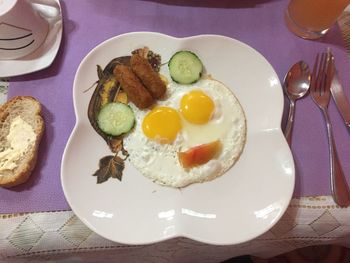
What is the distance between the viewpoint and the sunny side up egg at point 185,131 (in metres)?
1.04

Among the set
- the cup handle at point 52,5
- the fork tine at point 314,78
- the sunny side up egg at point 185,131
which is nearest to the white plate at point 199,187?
the sunny side up egg at point 185,131

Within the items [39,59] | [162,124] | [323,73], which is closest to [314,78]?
[323,73]

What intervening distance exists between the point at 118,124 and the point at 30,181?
29 centimetres

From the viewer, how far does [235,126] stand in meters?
1.12

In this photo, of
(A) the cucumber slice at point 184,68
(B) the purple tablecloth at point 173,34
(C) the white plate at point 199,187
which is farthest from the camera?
(A) the cucumber slice at point 184,68

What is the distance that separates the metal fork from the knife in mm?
18

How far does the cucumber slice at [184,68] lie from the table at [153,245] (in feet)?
0.53

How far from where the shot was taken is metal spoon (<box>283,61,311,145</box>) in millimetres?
1171

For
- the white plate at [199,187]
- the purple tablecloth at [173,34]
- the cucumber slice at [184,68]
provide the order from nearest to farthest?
the white plate at [199,187] → the purple tablecloth at [173,34] → the cucumber slice at [184,68]

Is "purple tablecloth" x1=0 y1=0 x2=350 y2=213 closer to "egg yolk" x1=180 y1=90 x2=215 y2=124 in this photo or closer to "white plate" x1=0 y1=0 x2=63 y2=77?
Answer: "white plate" x1=0 y1=0 x2=63 y2=77

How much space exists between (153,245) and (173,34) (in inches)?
27.6

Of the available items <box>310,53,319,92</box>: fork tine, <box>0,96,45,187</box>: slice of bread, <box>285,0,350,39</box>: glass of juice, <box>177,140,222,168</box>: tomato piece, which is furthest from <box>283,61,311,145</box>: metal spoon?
<box>0,96,45,187</box>: slice of bread

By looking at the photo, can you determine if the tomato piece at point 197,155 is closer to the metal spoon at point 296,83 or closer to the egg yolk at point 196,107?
the egg yolk at point 196,107

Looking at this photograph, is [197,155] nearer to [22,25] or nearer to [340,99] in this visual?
[340,99]
